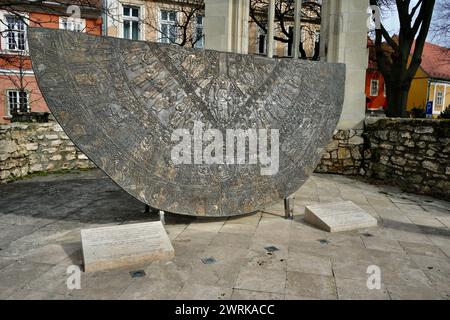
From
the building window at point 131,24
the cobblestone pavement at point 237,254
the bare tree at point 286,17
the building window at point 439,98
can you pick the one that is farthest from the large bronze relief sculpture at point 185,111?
the building window at point 439,98

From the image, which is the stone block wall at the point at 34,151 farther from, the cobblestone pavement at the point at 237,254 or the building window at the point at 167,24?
the building window at the point at 167,24

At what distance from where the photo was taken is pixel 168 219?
4.05m

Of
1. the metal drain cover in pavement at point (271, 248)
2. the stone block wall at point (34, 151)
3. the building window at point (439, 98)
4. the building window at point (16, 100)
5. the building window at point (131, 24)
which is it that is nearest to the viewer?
the metal drain cover in pavement at point (271, 248)

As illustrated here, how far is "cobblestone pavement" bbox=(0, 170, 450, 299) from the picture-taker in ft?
7.95

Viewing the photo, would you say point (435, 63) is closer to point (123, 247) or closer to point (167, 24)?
point (167, 24)

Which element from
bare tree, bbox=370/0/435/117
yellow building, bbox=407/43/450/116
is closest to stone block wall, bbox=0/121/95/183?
bare tree, bbox=370/0/435/117

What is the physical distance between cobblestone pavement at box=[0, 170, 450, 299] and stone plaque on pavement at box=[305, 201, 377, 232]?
0.10 meters

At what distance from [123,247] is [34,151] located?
190 inches

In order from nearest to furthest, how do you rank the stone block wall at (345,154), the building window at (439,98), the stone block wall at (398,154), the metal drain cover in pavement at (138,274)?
the metal drain cover in pavement at (138,274) < the stone block wall at (398,154) < the stone block wall at (345,154) < the building window at (439,98)

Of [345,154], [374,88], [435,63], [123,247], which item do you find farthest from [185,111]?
[435,63]

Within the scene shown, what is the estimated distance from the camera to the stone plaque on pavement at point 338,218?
12.4 feet

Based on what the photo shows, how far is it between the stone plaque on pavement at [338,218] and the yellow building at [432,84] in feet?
89.3

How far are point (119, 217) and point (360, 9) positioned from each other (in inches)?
234

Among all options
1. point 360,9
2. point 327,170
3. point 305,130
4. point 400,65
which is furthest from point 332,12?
point 400,65
